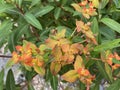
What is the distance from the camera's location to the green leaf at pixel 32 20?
1.36 m

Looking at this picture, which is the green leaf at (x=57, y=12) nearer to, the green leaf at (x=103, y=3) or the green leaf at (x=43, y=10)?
the green leaf at (x=43, y=10)

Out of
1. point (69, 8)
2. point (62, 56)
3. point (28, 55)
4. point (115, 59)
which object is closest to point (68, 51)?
Answer: point (62, 56)

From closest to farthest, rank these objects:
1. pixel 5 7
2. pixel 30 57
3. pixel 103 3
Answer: pixel 30 57
pixel 5 7
pixel 103 3

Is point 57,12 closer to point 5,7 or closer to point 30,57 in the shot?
point 5,7

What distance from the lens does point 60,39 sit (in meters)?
1.15

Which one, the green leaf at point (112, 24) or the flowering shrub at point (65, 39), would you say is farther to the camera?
the green leaf at point (112, 24)

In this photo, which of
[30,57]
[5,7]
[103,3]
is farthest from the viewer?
[103,3]

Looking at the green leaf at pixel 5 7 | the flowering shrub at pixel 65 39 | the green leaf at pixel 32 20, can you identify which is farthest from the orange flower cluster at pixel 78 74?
the green leaf at pixel 5 7

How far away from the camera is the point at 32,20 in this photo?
1.36m

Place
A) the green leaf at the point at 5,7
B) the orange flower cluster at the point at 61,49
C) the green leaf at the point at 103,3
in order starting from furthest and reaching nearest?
the green leaf at the point at 103,3, the green leaf at the point at 5,7, the orange flower cluster at the point at 61,49

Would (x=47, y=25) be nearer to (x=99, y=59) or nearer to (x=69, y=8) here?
(x=69, y=8)

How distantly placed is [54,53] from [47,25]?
490 millimetres

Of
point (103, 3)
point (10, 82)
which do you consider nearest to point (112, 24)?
point (103, 3)

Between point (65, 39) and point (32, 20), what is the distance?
0.25 metres
